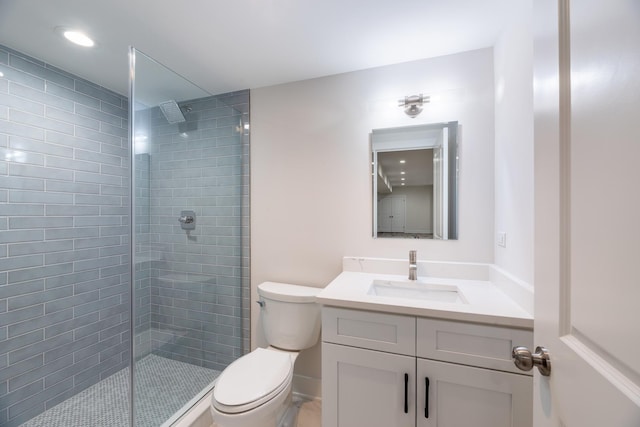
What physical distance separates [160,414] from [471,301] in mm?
1755

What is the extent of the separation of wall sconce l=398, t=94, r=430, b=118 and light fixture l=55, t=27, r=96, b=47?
1.86 m

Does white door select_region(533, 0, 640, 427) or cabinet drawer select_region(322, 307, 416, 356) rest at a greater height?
white door select_region(533, 0, 640, 427)

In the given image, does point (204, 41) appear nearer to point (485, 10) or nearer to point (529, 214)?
point (485, 10)

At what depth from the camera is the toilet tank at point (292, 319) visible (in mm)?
1603

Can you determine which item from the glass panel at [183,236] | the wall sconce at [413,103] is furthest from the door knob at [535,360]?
the glass panel at [183,236]

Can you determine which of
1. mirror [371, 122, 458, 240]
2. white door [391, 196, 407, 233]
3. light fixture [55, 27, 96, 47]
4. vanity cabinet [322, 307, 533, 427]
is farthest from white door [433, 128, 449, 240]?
light fixture [55, 27, 96, 47]

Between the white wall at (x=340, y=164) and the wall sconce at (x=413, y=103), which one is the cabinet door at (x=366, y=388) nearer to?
the white wall at (x=340, y=164)

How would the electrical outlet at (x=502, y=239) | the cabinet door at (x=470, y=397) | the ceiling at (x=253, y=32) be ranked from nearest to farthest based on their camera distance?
the cabinet door at (x=470, y=397) < the ceiling at (x=253, y=32) < the electrical outlet at (x=502, y=239)

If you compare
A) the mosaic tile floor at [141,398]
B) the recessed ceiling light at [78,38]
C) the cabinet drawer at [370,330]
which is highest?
the recessed ceiling light at [78,38]

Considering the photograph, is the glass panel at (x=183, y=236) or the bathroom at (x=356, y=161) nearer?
the bathroom at (x=356, y=161)

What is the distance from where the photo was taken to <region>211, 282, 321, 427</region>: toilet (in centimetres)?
112

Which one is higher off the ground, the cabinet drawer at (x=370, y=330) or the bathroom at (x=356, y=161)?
the bathroom at (x=356, y=161)

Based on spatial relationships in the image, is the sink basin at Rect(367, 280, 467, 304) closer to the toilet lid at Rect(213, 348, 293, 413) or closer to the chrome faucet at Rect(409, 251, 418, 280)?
the chrome faucet at Rect(409, 251, 418, 280)

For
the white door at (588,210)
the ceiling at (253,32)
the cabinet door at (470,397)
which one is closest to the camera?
the white door at (588,210)
